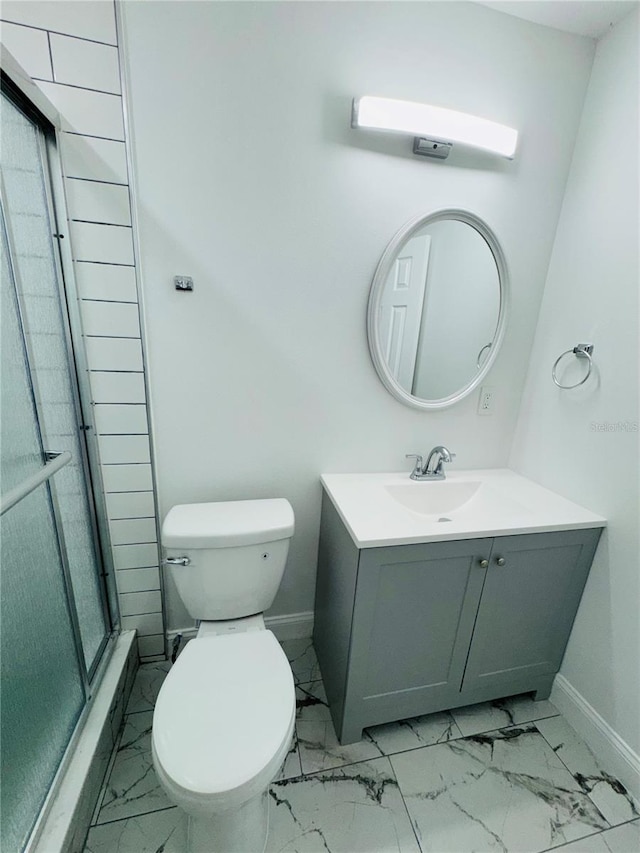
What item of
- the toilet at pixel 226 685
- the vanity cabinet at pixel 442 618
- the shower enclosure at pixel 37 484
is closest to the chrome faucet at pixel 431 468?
the vanity cabinet at pixel 442 618

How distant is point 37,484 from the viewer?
812mm

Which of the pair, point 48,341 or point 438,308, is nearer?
point 48,341

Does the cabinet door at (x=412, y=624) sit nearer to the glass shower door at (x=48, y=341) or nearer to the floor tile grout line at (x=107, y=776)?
the floor tile grout line at (x=107, y=776)

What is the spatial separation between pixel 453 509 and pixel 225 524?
89 centimetres

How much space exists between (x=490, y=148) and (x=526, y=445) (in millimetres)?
1091

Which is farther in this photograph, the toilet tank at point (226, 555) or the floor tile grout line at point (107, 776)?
the toilet tank at point (226, 555)

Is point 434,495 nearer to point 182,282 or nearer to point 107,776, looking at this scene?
point 182,282

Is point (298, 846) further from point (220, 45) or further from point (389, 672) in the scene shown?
point (220, 45)

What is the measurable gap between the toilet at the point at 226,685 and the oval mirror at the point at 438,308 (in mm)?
693

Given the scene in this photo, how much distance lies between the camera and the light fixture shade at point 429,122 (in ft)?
3.53

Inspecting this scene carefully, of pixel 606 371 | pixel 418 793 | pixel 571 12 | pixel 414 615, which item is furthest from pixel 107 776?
pixel 571 12

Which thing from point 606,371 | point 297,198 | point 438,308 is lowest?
point 606,371

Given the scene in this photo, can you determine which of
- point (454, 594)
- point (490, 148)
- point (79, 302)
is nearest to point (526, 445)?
point (454, 594)

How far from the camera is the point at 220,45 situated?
1025 millimetres
